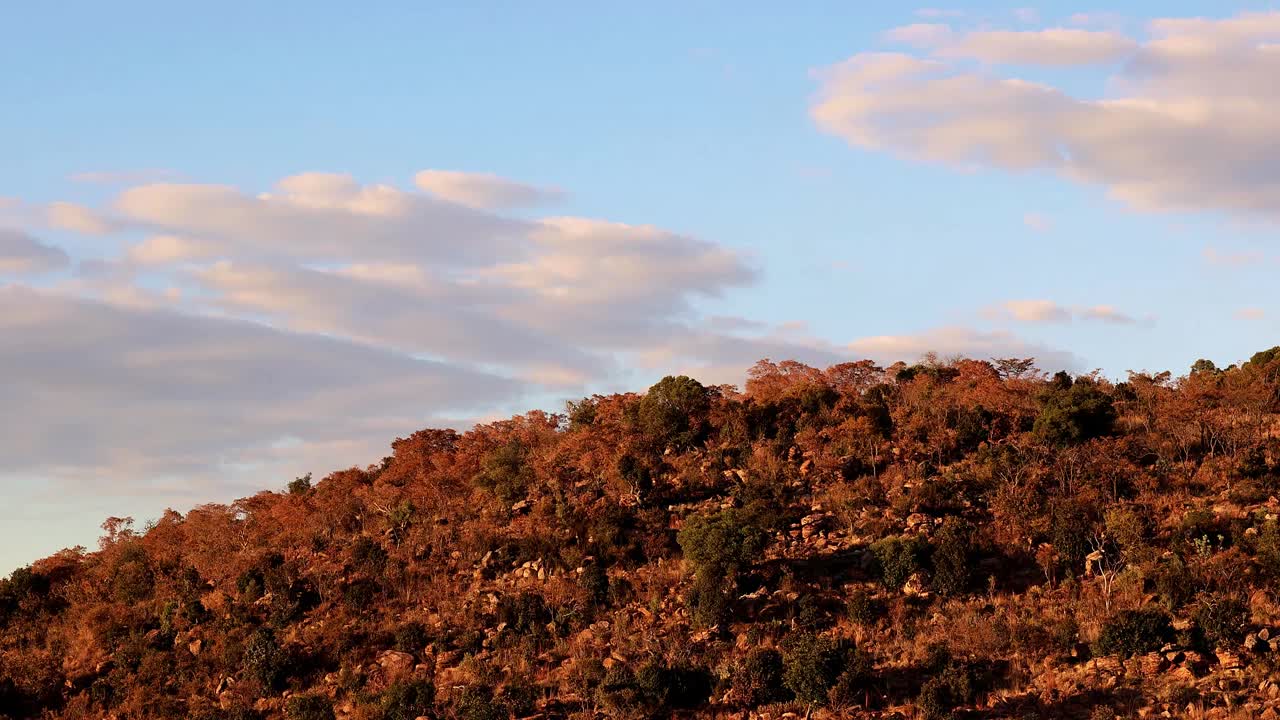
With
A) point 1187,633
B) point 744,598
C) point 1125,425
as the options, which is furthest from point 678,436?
point 1187,633

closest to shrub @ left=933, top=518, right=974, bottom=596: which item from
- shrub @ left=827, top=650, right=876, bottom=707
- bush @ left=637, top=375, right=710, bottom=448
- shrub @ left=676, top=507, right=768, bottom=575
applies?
shrub @ left=827, top=650, right=876, bottom=707

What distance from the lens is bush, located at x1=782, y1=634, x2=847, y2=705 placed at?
3631 centimetres

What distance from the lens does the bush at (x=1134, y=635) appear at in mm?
36781

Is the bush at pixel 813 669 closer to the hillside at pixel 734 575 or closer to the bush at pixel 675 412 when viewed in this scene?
the hillside at pixel 734 575

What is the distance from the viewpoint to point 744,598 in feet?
139

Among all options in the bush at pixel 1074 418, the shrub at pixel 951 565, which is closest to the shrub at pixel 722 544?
the shrub at pixel 951 565

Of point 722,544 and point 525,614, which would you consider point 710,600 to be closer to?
point 722,544

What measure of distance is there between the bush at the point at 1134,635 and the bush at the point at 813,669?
299 inches

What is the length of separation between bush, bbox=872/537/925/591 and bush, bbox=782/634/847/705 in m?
4.87

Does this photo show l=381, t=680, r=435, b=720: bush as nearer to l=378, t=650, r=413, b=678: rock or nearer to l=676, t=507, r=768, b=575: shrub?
l=378, t=650, r=413, b=678: rock

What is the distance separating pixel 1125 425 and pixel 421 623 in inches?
1191

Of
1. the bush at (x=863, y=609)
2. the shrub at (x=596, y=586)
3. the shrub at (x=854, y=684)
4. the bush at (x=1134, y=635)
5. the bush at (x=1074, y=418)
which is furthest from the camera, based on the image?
the bush at (x=1074, y=418)

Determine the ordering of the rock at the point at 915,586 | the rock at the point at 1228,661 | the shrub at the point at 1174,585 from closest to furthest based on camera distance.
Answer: the rock at the point at 1228,661 < the shrub at the point at 1174,585 < the rock at the point at 915,586

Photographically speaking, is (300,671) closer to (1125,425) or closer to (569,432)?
(569,432)
